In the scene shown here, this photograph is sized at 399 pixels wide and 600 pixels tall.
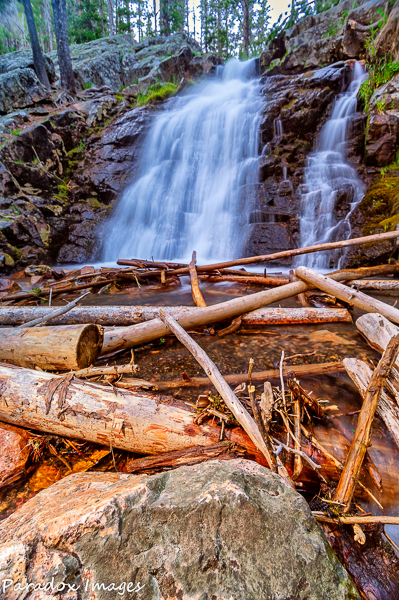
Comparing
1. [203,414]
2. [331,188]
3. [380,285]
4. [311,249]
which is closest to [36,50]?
[331,188]

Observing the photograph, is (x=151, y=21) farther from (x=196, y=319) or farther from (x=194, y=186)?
(x=196, y=319)

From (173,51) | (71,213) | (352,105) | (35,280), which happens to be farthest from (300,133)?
(173,51)

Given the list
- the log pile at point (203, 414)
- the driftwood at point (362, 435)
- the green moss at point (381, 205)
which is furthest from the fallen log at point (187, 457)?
the green moss at point (381, 205)

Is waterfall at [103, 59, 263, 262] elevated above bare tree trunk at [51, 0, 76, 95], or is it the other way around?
bare tree trunk at [51, 0, 76, 95]

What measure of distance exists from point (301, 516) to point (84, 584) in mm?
904

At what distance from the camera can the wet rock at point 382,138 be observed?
1112 cm

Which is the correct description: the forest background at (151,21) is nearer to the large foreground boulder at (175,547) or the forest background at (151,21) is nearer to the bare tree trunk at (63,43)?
the bare tree trunk at (63,43)

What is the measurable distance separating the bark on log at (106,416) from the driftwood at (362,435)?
53 centimetres

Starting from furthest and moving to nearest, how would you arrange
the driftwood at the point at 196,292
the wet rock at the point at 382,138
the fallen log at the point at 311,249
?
the wet rock at the point at 382,138, the fallen log at the point at 311,249, the driftwood at the point at 196,292

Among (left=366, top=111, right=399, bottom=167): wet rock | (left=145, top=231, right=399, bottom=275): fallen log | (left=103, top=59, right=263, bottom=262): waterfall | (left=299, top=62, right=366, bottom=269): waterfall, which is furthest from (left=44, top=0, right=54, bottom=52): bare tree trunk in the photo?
(left=145, top=231, right=399, bottom=275): fallen log

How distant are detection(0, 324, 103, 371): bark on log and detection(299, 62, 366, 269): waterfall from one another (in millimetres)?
9231

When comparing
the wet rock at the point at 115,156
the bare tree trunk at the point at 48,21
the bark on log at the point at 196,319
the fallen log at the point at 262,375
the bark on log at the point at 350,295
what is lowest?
the fallen log at the point at 262,375

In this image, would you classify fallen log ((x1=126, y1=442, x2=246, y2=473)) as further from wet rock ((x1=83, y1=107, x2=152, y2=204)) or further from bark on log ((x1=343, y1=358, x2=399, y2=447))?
wet rock ((x1=83, y1=107, x2=152, y2=204))

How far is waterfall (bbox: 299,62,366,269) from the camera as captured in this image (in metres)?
10.8
